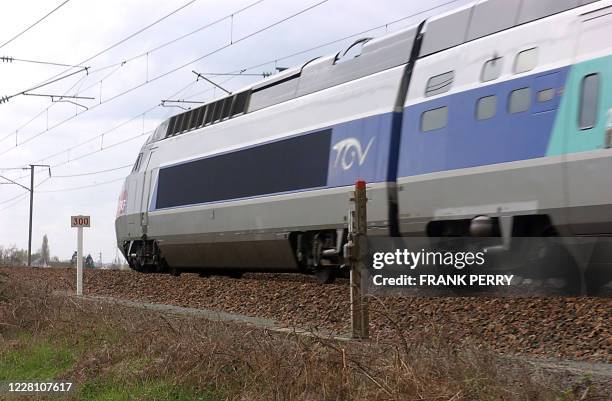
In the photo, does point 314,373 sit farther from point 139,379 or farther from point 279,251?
point 279,251

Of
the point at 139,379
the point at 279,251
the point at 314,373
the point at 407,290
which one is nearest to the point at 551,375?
the point at 314,373

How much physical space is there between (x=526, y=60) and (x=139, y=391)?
634 cm

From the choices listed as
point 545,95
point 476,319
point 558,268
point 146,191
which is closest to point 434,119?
point 545,95

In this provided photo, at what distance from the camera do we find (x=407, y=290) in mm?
7652

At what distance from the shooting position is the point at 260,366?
6316 millimetres

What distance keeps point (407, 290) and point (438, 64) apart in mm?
4367

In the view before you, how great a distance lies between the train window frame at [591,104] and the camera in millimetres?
8078

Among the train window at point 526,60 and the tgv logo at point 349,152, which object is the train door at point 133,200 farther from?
the train window at point 526,60

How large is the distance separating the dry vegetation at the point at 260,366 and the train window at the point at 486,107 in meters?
4.41

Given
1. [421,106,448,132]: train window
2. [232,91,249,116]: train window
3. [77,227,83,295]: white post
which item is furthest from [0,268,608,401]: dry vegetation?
[232,91,249,116]: train window

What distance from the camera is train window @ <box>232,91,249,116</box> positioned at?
15820mm

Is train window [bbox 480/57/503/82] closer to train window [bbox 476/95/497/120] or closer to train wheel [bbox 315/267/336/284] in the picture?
train window [bbox 476/95/497/120]

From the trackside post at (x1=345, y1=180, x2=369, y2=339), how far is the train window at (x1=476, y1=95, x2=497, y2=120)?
3.07m

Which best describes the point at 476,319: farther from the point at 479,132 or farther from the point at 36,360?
the point at 36,360
